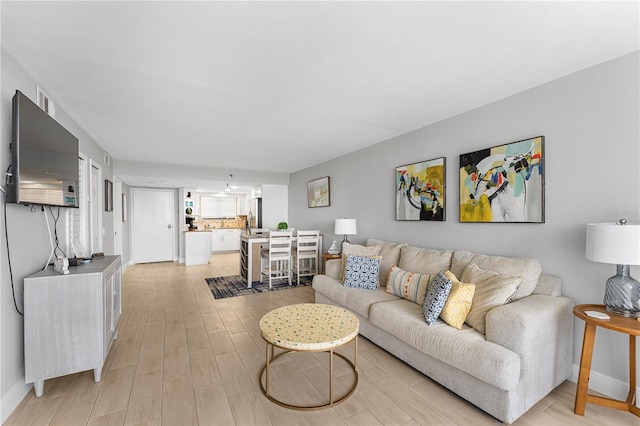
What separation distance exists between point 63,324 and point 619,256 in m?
3.66

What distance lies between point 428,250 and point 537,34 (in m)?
2.10

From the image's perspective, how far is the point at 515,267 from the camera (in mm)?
2334

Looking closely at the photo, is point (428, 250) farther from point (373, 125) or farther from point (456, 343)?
point (373, 125)

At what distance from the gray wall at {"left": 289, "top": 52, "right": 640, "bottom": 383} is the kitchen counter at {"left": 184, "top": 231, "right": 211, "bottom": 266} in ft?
19.4

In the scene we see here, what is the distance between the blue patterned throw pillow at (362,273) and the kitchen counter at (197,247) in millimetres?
5084

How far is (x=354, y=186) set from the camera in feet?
15.8

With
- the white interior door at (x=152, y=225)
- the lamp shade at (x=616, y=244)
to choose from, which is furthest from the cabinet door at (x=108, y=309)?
the white interior door at (x=152, y=225)

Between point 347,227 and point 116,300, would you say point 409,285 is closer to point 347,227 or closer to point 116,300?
point 347,227

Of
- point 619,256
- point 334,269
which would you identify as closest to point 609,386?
point 619,256

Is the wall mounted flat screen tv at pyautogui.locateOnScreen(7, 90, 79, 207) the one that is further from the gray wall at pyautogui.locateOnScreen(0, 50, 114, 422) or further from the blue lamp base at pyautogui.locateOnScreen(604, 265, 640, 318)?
the blue lamp base at pyautogui.locateOnScreen(604, 265, 640, 318)

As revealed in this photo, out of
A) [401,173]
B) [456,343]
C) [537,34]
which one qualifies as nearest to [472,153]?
[401,173]

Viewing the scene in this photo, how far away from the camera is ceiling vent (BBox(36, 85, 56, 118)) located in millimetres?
2316

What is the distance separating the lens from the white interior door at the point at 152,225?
7238mm

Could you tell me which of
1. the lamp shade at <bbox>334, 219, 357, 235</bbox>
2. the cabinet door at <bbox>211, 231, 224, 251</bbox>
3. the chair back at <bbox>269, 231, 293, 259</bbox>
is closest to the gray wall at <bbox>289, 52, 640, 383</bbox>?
the lamp shade at <bbox>334, 219, 357, 235</bbox>
